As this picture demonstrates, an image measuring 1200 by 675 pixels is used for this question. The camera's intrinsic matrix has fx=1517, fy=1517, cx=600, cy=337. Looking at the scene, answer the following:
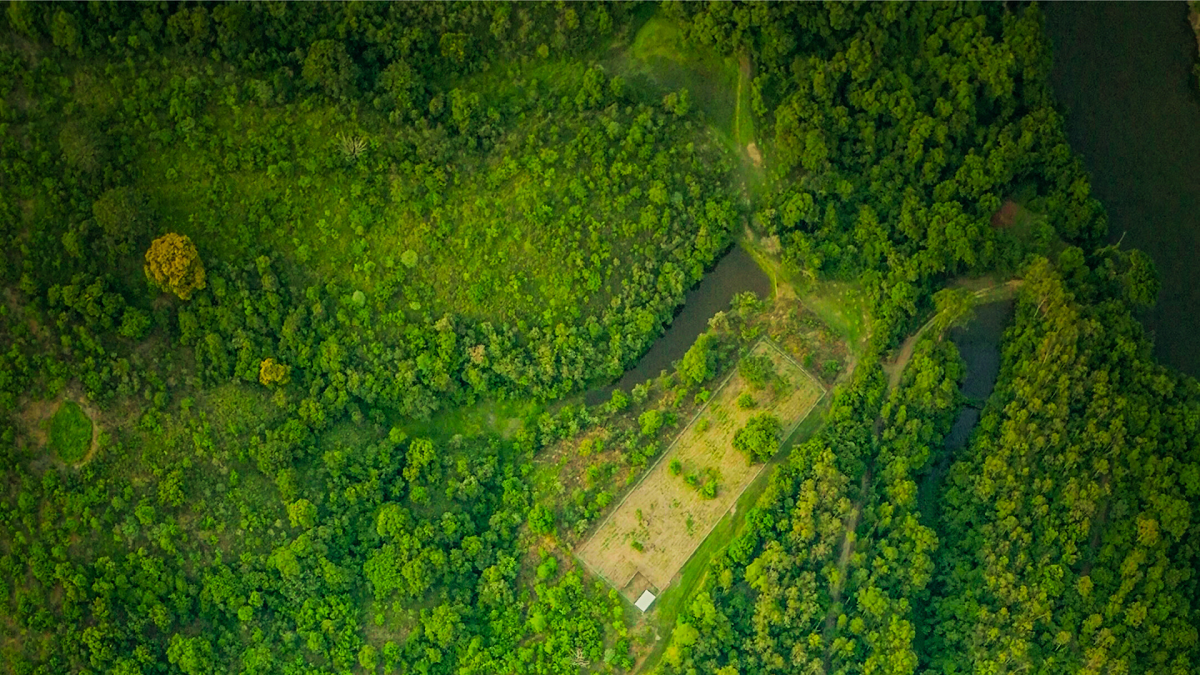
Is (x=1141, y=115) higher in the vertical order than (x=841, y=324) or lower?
higher

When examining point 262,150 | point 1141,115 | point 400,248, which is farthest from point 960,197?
point 262,150

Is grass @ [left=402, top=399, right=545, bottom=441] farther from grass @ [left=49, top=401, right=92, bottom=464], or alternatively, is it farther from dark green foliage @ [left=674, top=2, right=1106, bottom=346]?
grass @ [left=49, top=401, right=92, bottom=464]

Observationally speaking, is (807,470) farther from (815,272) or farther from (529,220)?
(529,220)

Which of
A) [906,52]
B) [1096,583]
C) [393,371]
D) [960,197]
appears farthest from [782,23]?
[1096,583]

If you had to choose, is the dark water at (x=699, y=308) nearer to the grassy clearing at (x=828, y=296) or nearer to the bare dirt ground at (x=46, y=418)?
the grassy clearing at (x=828, y=296)

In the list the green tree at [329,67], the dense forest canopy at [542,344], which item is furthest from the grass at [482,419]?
the green tree at [329,67]

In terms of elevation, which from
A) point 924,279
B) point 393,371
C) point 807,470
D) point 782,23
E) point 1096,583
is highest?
point 782,23

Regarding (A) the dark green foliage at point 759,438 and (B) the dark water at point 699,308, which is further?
(B) the dark water at point 699,308

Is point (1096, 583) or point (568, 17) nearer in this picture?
point (1096, 583)
